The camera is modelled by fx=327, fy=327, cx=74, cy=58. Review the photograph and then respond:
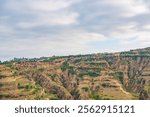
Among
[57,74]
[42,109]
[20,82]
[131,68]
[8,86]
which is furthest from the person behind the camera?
[131,68]

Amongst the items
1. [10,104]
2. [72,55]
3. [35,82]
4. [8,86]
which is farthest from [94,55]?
[10,104]

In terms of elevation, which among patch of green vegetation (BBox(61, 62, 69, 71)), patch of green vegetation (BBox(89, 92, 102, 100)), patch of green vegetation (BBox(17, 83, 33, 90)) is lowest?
patch of green vegetation (BBox(89, 92, 102, 100))

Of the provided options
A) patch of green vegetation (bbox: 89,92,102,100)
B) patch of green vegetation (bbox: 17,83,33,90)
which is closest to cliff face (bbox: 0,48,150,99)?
patch of green vegetation (bbox: 89,92,102,100)

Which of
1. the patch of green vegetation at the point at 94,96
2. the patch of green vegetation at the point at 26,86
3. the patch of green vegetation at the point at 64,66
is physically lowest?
the patch of green vegetation at the point at 94,96

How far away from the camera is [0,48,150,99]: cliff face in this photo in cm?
8944

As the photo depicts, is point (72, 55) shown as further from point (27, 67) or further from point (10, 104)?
point (10, 104)

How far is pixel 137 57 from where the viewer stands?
124438 millimetres

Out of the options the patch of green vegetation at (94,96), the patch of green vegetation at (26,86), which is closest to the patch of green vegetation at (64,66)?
the patch of green vegetation at (94,96)

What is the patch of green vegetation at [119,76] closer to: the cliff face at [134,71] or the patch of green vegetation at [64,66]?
the cliff face at [134,71]

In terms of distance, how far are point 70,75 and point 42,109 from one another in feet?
312

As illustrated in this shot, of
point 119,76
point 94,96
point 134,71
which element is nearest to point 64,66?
point 119,76

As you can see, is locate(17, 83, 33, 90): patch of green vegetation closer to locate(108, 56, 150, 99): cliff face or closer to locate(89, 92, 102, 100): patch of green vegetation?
locate(89, 92, 102, 100): patch of green vegetation

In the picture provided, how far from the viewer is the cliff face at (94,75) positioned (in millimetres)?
89438

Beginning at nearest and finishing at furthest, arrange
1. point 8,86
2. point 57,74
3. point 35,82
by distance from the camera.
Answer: point 8,86 → point 35,82 → point 57,74
